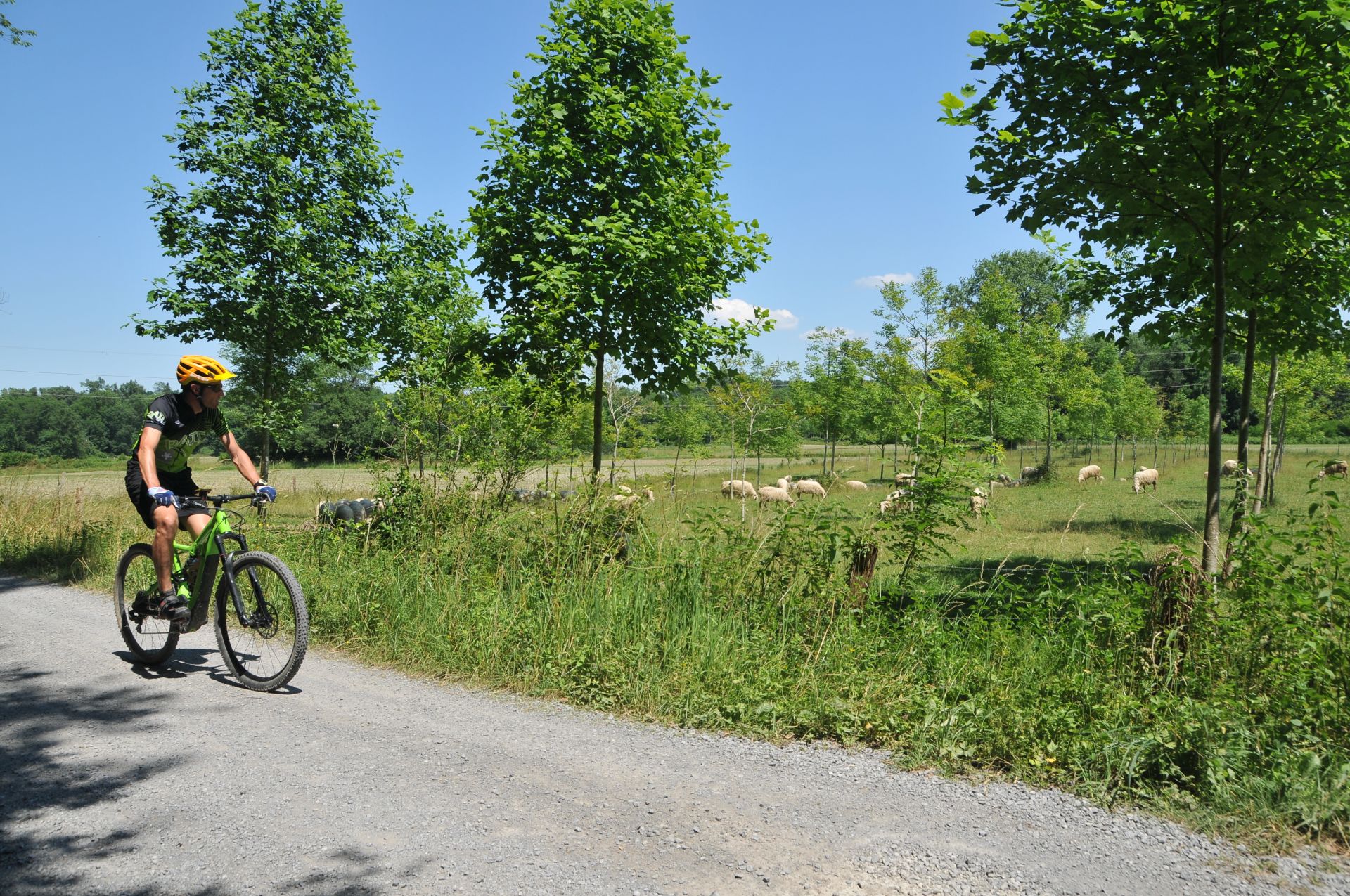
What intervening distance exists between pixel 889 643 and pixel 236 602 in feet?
14.4

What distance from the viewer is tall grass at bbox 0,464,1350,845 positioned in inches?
158

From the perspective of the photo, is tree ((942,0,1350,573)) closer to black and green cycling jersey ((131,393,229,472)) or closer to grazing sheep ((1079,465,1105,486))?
black and green cycling jersey ((131,393,229,472))

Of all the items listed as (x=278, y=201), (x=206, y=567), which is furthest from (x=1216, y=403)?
(x=278, y=201)

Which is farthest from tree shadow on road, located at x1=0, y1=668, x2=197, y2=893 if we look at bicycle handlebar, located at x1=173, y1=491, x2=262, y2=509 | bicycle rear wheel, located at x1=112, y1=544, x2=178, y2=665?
bicycle handlebar, located at x1=173, y1=491, x2=262, y2=509

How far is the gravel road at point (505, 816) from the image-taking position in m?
3.09

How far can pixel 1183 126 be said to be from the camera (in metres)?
6.06

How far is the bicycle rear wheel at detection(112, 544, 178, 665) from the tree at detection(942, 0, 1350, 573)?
7124 mm

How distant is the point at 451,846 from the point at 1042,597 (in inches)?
161

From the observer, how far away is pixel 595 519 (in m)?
7.09

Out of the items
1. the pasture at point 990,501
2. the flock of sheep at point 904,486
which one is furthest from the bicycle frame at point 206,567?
the flock of sheep at point 904,486

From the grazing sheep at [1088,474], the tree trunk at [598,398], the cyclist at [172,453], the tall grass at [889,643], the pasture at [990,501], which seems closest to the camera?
the tall grass at [889,643]

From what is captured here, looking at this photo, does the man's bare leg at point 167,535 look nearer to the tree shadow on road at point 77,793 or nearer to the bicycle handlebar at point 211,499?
the bicycle handlebar at point 211,499

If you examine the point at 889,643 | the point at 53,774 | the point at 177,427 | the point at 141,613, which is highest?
the point at 177,427

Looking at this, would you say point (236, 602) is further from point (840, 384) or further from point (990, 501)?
point (840, 384)
